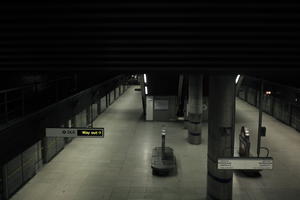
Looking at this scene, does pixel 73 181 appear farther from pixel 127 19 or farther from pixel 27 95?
pixel 127 19

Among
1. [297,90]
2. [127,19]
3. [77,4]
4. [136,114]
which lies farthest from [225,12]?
[136,114]

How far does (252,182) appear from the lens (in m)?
11.2

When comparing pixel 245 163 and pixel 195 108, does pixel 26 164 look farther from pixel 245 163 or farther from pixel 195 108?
pixel 195 108

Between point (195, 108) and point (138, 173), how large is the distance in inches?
242

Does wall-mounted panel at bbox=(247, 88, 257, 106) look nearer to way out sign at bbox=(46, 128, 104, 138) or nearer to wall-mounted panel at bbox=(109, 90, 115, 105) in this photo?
wall-mounted panel at bbox=(109, 90, 115, 105)

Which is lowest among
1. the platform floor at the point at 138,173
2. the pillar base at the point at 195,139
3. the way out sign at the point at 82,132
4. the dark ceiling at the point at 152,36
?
the platform floor at the point at 138,173

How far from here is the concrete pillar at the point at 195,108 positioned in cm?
1625

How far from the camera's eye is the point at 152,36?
482 centimetres

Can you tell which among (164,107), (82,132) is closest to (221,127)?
(82,132)

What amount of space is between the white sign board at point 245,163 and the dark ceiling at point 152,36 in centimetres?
276

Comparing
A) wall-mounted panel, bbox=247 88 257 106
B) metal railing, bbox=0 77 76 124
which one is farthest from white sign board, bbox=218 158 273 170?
wall-mounted panel, bbox=247 88 257 106

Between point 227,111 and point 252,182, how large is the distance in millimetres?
3965

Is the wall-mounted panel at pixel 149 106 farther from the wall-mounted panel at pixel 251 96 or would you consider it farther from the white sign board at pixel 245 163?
the white sign board at pixel 245 163

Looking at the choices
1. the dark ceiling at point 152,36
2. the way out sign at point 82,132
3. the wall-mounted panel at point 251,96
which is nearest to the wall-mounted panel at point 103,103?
the wall-mounted panel at point 251,96
